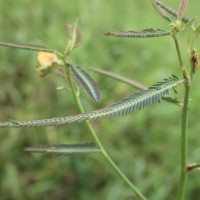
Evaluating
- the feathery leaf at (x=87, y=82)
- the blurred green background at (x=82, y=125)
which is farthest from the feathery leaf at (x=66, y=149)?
the blurred green background at (x=82, y=125)

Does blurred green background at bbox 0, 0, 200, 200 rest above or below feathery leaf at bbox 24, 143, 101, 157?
below

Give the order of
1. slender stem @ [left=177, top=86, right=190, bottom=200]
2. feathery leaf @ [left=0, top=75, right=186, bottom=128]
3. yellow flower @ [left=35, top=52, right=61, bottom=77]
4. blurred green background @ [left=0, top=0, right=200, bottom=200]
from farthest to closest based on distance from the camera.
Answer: blurred green background @ [left=0, top=0, right=200, bottom=200], yellow flower @ [left=35, top=52, right=61, bottom=77], slender stem @ [left=177, top=86, right=190, bottom=200], feathery leaf @ [left=0, top=75, right=186, bottom=128]

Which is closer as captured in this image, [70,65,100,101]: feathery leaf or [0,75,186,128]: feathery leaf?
[0,75,186,128]: feathery leaf

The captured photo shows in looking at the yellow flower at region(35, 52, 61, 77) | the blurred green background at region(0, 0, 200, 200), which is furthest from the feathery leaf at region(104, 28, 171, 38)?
the blurred green background at region(0, 0, 200, 200)

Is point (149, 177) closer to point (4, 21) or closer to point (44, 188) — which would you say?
point (44, 188)

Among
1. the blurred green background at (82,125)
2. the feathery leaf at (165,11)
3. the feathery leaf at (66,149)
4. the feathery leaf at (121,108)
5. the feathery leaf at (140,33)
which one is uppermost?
the feathery leaf at (165,11)

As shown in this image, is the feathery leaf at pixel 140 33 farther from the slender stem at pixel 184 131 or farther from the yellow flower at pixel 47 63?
the yellow flower at pixel 47 63

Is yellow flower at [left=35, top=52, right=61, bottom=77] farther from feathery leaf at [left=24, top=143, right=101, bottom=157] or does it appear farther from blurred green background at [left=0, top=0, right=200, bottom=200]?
blurred green background at [left=0, top=0, right=200, bottom=200]
